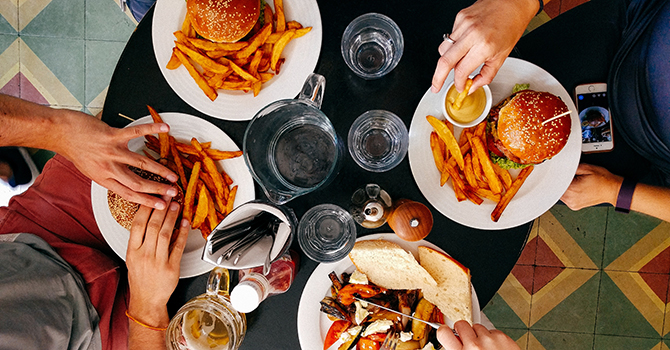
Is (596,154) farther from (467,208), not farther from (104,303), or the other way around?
(104,303)

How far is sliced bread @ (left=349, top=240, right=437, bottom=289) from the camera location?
152cm

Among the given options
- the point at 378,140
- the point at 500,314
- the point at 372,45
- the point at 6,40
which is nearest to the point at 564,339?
the point at 500,314

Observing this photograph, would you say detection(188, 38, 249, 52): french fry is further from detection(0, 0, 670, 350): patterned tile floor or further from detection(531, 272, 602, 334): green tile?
detection(531, 272, 602, 334): green tile

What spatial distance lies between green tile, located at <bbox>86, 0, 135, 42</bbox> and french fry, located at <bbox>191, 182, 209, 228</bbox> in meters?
1.83

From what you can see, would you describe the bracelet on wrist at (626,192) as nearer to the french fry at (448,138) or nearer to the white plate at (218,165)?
the french fry at (448,138)

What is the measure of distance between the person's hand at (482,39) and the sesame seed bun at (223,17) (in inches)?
27.8

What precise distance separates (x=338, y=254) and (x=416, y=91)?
730 mm

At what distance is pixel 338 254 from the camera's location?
157cm

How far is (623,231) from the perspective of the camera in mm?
2748

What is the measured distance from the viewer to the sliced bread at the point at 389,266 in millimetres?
1517

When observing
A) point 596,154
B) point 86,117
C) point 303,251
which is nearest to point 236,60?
point 86,117

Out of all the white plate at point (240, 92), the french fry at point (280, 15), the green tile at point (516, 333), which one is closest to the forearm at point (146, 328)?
the white plate at point (240, 92)

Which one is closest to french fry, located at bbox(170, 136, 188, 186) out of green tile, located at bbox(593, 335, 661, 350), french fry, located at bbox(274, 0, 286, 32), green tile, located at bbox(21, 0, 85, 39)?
french fry, located at bbox(274, 0, 286, 32)

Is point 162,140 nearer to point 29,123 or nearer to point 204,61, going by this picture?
point 204,61
